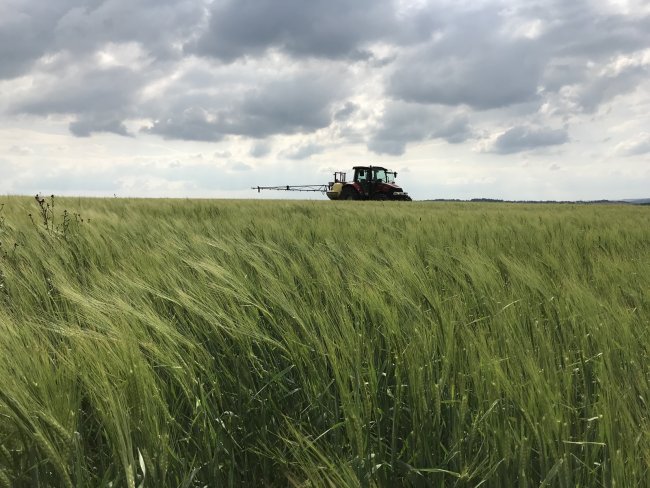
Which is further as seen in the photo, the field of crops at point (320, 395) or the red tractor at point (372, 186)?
the red tractor at point (372, 186)

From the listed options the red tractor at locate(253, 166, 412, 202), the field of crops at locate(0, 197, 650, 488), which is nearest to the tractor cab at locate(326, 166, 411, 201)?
the red tractor at locate(253, 166, 412, 202)

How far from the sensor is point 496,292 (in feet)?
6.03

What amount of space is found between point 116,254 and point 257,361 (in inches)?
74.9

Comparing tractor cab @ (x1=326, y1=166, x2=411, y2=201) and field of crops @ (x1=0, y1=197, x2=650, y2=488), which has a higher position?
tractor cab @ (x1=326, y1=166, x2=411, y2=201)

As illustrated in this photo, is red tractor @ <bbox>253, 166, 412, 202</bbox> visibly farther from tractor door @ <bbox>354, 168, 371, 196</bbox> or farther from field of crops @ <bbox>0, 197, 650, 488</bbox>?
field of crops @ <bbox>0, 197, 650, 488</bbox>

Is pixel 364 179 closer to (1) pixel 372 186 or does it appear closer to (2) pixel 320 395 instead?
(1) pixel 372 186

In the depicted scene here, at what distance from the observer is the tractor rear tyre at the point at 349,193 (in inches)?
912

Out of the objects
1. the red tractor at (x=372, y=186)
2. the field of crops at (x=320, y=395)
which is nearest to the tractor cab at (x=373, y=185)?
the red tractor at (x=372, y=186)

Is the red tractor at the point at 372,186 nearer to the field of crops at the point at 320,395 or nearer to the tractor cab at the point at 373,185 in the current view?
the tractor cab at the point at 373,185

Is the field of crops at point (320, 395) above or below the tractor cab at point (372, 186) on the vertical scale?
below

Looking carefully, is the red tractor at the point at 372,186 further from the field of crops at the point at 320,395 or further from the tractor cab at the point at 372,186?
the field of crops at the point at 320,395

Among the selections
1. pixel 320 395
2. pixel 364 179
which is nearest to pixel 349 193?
pixel 364 179

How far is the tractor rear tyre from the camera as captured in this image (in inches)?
912

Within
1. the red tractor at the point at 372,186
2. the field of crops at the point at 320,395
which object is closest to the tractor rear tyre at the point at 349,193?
the red tractor at the point at 372,186
